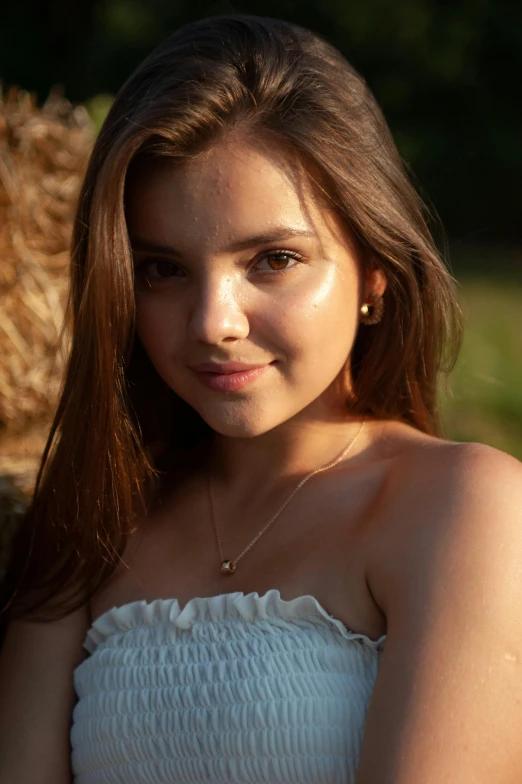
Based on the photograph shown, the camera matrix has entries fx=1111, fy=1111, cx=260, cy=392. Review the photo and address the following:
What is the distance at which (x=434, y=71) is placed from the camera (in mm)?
9688

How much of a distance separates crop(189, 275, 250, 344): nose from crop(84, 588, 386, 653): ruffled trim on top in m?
0.41

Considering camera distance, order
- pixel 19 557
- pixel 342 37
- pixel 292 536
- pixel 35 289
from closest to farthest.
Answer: pixel 292 536 < pixel 19 557 < pixel 35 289 < pixel 342 37

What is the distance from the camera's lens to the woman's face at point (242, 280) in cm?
168

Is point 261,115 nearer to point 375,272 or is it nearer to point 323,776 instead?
point 375,272

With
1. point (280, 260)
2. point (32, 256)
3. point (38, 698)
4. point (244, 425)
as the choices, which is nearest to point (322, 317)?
point (280, 260)

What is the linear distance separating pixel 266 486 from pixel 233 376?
328 millimetres

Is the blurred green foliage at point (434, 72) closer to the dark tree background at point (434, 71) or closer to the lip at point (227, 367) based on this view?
the dark tree background at point (434, 71)

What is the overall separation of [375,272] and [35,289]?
1516 millimetres

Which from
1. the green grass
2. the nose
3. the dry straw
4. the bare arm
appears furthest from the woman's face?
the dry straw

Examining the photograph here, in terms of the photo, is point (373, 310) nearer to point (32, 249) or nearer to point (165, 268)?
point (165, 268)

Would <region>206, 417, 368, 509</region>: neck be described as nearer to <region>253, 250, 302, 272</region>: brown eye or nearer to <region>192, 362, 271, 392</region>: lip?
<region>192, 362, 271, 392</region>: lip

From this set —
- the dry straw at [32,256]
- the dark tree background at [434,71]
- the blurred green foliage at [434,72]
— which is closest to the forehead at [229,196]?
the dry straw at [32,256]

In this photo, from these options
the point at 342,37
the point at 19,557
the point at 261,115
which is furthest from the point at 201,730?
the point at 342,37

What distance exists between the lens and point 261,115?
1.75m
